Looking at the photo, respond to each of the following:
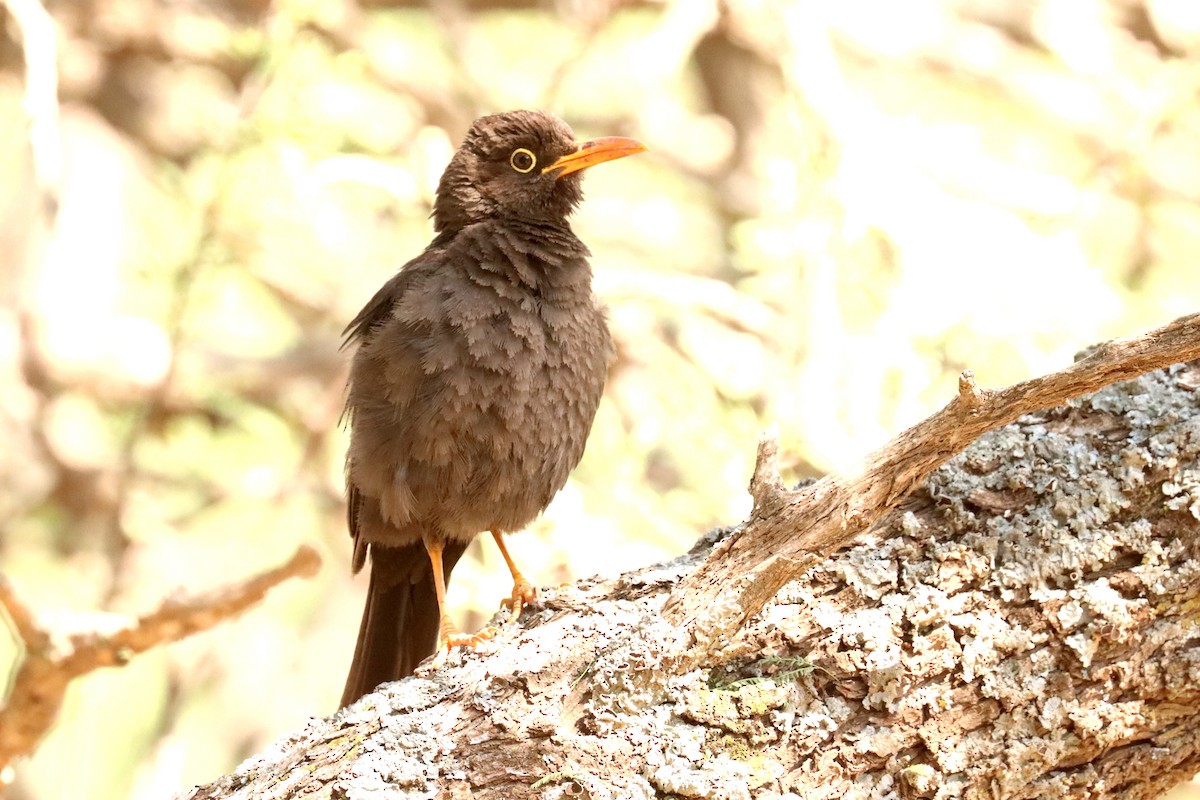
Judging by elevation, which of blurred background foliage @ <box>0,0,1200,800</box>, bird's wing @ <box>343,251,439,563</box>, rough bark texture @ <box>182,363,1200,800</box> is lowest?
rough bark texture @ <box>182,363,1200,800</box>

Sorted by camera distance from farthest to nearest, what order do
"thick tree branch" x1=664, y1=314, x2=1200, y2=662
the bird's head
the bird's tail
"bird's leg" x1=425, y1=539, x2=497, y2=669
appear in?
the bird's head, the bird's tail, "bird's leg" x1=425, y1=539, x2=497, y2=669, "thick tree branch" x1=664, y1=314, x2=1200, y2=662

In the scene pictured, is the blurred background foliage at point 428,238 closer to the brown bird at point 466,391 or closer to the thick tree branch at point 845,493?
the brown bird at point 466,391

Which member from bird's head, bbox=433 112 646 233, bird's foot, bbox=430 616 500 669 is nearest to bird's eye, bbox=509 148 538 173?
bird's head, bbox=433 112 646 233

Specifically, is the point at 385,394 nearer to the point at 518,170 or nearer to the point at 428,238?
the point at 518,170

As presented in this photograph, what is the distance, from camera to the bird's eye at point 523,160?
4.41 metres

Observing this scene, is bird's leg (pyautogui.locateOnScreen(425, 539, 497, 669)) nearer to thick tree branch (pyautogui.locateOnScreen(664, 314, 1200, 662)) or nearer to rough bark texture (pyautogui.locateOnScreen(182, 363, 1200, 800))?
rough bark texture (pyautogui.locateOnScreen(182, 363, 1200, 800))

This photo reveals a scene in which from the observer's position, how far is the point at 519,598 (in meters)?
3.58

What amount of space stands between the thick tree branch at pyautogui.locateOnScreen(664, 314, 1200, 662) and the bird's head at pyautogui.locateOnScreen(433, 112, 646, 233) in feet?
6.27

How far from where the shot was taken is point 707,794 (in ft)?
8.16

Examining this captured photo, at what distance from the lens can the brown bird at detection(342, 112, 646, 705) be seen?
380cm

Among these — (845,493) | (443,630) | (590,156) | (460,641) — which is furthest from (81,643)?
(845,493)

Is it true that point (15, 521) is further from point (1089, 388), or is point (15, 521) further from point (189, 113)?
point (1089, 388)

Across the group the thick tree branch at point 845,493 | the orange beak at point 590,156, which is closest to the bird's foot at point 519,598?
the thick tree branch at point 845,493

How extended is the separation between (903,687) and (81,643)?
255cm
